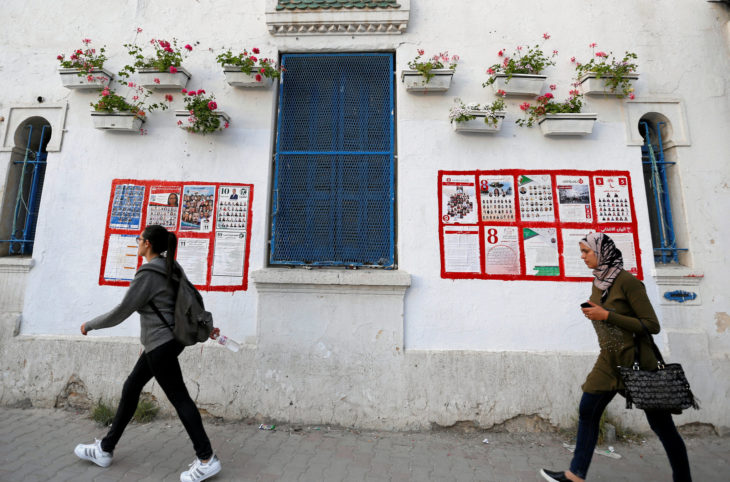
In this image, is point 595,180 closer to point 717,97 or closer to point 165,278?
point 717,97

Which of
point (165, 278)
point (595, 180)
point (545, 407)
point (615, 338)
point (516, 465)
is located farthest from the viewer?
point (595, 180)

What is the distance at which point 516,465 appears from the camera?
11.0 ft

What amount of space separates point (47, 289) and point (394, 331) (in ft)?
12.7

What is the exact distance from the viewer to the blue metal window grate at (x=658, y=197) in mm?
4359

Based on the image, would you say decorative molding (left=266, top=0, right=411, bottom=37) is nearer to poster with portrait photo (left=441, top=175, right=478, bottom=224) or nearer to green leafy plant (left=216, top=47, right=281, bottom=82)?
green leafy plant (left=216, top=47, right=281, bottom=82)

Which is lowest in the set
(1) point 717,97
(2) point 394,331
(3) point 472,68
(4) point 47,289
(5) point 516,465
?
(5) point 516,465

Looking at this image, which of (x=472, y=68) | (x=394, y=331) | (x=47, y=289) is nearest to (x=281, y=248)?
(x=394, y=331)

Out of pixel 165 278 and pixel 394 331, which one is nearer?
pixel 165 278

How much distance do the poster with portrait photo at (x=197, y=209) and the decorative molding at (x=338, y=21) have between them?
2.07m

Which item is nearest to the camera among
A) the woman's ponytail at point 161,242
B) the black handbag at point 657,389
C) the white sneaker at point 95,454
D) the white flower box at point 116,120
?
the black handbag at point 657,389

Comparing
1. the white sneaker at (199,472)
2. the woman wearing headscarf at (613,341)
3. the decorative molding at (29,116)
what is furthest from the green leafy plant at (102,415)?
the woman wearing headscarf at (613,341)

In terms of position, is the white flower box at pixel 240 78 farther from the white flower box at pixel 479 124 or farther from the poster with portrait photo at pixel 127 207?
the white flower box at pixel 479 124

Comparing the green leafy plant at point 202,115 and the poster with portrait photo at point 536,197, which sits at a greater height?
the green leafy plant at point 202,115

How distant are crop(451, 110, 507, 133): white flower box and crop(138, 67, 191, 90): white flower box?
3138mm
